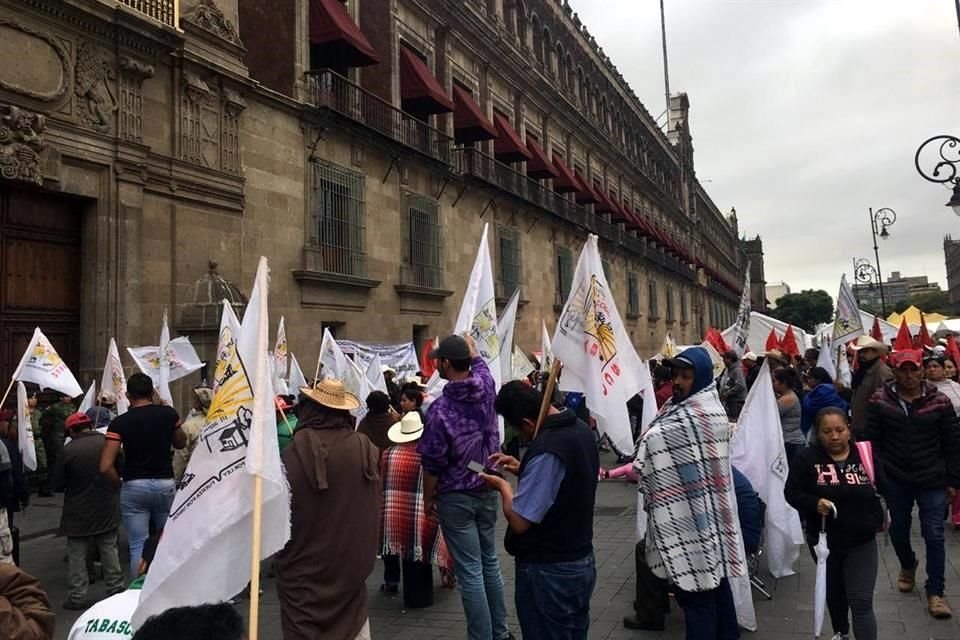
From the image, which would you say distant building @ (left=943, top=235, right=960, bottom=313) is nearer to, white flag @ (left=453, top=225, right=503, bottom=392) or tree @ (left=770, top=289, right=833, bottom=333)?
tree @ (left=770, top=289, right=833, bottom=333)

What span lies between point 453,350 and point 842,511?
238 centimetres

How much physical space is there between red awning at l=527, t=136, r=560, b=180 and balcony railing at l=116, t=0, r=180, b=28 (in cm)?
1494

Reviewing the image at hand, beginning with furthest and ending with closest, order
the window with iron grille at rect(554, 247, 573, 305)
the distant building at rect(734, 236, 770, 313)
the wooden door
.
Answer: the distant building at rect(734, 236, 770, 313), the window with iron grille at rect(554, 247, 573, 305), the wooden door

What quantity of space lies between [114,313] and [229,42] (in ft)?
16.9

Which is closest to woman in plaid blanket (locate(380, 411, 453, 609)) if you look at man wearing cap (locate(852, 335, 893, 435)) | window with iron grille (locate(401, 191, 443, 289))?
man wearing cap (locate(852, 335, 893, 435))

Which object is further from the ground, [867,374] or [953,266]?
[953,266]

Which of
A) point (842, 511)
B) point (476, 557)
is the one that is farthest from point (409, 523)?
point (842, 511)

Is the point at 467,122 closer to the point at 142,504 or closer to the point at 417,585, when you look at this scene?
the point at 142,504

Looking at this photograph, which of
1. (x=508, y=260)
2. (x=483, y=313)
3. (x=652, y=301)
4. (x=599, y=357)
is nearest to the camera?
(x=599, y=357)

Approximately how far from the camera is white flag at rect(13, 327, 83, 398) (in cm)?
810

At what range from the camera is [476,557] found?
14.4 ft

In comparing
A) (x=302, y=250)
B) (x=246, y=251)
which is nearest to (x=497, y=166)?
(x=302, y=250)

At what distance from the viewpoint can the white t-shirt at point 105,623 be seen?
241 cm

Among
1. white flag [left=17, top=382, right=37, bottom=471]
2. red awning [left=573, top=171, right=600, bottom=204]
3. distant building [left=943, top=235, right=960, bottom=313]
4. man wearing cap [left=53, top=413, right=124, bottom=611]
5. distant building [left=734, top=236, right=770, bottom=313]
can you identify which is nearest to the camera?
man wearing cap [left=53, top=413, right=124, bottom=611]
